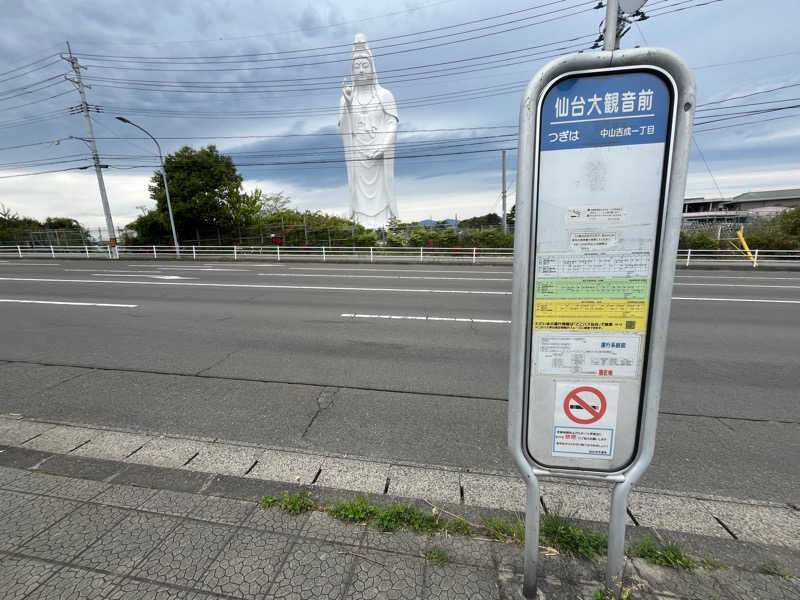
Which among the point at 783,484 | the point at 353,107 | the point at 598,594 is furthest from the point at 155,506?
the point at 353,107

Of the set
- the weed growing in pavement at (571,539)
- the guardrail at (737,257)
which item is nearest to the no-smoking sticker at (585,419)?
the weed growing in pavement at (571,539)

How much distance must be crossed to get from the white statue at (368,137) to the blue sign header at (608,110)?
1240 inches

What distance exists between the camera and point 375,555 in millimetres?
1862

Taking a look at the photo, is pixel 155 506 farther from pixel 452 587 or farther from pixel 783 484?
pixel 783 484

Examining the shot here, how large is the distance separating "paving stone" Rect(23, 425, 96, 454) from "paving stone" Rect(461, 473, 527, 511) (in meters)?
3.14

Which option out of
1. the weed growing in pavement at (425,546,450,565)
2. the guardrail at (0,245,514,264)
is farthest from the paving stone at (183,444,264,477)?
the guardrail at (0,245,514,264)

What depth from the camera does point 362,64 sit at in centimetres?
3102

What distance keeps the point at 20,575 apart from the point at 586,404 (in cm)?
281

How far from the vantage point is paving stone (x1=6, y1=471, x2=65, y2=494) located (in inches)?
93.5

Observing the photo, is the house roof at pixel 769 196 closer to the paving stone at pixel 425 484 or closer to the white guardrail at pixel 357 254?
the white guardrail at pixel 357 254

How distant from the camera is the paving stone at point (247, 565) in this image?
169cm

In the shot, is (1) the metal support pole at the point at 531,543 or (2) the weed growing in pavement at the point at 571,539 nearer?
(1) the metal support pole at the point at 531,543

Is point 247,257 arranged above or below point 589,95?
below

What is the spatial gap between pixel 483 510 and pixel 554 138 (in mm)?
2097
